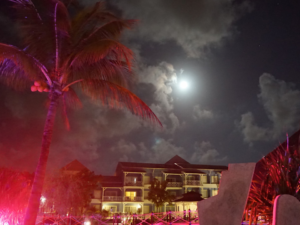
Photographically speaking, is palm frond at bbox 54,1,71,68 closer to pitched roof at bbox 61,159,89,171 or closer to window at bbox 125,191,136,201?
pitched roof at bbox 61,159,89,171

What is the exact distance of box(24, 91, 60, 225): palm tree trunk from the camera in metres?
8.49

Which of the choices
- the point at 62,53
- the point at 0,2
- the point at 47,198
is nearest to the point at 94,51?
the point at 62,53

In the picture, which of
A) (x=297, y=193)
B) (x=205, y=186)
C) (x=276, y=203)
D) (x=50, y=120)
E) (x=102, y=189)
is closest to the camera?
(x=276, y=203)

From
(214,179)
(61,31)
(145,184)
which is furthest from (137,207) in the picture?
(61,31)

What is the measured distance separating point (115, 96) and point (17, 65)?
372 cm

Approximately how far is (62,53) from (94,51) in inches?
59.4

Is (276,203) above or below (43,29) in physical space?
below

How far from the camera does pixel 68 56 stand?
10.2 metres

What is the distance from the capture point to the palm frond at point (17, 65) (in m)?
9.09

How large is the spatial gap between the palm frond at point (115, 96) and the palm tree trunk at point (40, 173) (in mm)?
1294

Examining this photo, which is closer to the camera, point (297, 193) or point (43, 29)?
point (297, 193)

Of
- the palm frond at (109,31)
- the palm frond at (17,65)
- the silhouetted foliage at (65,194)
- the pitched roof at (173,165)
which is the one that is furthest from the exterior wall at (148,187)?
the palm frond at (109,31)

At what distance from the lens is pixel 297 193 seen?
5.88 metres

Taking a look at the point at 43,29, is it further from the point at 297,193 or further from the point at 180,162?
the point at 180,162
